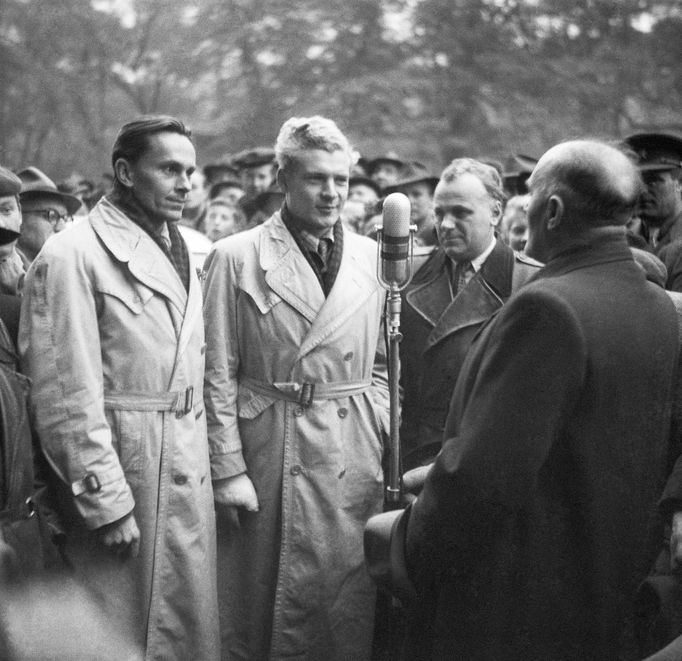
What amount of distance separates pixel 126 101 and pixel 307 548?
15.0m

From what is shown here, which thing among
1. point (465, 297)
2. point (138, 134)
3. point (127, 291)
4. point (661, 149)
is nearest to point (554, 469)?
point (127, 291)

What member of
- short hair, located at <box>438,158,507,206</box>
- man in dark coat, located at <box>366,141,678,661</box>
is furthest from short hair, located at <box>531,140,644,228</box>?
short hair, located at <box>438,158,507,206</box>

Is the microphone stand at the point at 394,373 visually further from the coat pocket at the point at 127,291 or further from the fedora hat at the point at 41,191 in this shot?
the fedora hat at the point at 41,191

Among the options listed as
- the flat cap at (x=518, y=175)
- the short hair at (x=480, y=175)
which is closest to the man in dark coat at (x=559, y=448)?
the short hair at (x=480, y=175)

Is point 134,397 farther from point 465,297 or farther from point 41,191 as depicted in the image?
point 41,191

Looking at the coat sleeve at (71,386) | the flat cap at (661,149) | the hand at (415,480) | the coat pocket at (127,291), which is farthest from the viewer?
the flat cap at (661,149)

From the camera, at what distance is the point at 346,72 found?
16.8m

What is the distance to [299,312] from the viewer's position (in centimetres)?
436

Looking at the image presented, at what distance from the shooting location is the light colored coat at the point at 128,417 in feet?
12.1

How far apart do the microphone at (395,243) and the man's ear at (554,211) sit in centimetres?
101

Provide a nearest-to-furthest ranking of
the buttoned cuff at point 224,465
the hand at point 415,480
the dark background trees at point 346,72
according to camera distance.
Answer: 1. the hand at point 415,480
2. the buttoned cuff at point 224,465
3. the dark background trees at point 346,72

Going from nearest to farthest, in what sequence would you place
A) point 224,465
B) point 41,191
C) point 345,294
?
point 224,465 → point 345,294 → point 41,191

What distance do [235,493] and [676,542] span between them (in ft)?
6.50

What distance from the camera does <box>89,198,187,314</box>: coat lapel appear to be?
12.7ft
